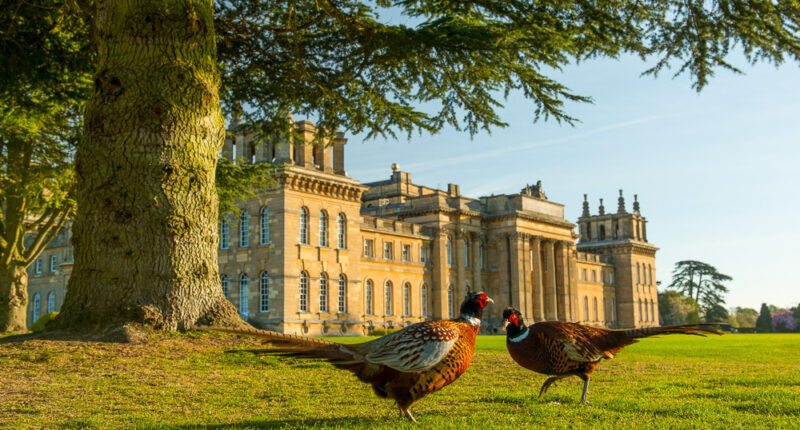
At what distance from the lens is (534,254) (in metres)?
62.2

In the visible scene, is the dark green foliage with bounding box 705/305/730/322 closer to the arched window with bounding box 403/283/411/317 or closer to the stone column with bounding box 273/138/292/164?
the arched window with bounding box 403/283/411/317

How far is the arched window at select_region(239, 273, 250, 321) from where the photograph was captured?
133ft

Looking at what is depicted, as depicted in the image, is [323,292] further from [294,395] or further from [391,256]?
[294,395]

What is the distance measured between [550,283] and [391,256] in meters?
18.6

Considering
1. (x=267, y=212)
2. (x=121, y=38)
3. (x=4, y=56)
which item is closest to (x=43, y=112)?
(x=4, y=56)

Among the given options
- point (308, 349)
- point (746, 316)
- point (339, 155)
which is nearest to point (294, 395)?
point (308, 349)

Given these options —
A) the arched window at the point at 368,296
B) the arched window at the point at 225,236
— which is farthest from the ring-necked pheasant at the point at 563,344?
the arched window at the point at 368,296

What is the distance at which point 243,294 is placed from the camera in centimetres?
4094

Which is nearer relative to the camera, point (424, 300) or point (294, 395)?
point (294, 395)

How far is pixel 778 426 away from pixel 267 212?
36.9 metres

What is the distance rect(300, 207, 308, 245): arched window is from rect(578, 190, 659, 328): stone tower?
164 ft

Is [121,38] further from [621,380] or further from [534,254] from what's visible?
[534,254]

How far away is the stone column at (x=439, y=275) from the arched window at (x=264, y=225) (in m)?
17.6

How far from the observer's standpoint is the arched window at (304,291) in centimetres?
4091
